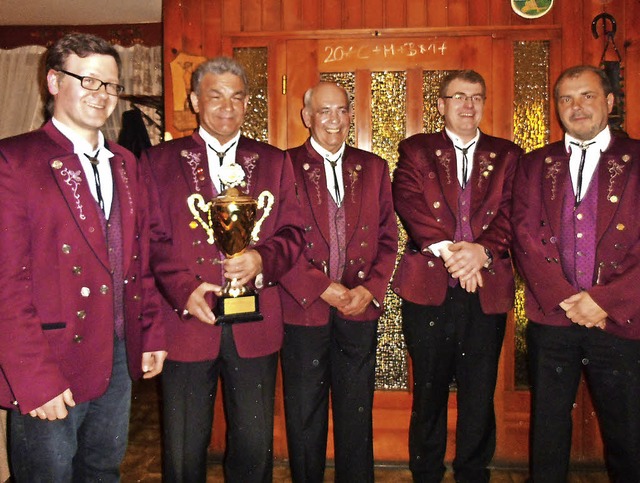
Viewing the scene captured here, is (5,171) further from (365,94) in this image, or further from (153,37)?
(153,37)

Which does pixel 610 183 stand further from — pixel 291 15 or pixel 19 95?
pixel 19 95

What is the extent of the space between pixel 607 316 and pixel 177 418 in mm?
1729

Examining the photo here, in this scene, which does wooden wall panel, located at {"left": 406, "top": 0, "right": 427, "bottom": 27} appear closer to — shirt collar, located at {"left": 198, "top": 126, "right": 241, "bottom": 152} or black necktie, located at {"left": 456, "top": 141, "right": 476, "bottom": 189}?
black necktie, located at {"left": 456, "top": 141, "right": 476, "bottom": 189}

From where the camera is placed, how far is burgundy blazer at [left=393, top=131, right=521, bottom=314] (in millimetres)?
2561

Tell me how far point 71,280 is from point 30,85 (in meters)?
4.91

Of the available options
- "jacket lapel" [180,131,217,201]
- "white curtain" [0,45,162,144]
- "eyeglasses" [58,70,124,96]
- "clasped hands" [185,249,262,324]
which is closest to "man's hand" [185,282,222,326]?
"clasped hands" [185,249,262,324]

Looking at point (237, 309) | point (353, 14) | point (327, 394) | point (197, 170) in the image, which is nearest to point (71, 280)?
point (237, 309)

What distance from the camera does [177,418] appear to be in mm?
2133

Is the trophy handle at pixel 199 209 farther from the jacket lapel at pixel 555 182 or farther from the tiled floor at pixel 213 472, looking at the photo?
the tiled floor at pixel 213 472

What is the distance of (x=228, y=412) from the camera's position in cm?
221

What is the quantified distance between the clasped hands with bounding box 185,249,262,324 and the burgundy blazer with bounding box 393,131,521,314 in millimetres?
863

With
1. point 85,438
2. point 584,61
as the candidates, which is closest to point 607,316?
point 584,61

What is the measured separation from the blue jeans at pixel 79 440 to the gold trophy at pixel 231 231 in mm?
397

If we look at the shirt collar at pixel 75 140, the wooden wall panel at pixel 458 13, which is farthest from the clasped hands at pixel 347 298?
the wooden wall panel at pixel 458 13
